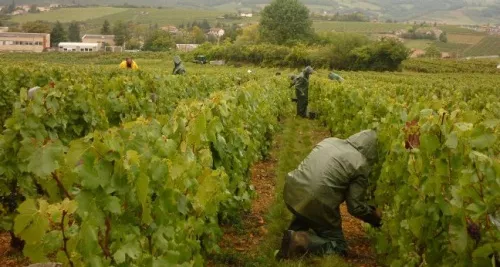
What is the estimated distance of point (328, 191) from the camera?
17.9ft

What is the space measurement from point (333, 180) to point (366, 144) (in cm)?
51

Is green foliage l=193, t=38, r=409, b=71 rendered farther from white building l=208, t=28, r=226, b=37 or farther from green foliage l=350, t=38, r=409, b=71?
white building l=208, t=28, r=226, b=37

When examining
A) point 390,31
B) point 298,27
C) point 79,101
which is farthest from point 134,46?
point 79,101

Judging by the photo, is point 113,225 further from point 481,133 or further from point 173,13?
point 173,13

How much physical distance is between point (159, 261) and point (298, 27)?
82.4 meters

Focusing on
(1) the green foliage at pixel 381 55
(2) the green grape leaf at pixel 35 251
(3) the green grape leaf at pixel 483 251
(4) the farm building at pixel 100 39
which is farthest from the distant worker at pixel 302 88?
(4) the farm building at pixel 100 39

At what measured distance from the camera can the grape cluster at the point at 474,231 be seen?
3.38m

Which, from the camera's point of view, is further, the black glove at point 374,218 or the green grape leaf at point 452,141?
the black glove at point 374,218

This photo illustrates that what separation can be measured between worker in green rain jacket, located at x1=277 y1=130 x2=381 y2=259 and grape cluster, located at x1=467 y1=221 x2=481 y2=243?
78.5 inches

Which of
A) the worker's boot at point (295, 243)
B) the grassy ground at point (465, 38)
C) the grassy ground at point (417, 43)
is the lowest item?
the worker's boot at point (295, 243)

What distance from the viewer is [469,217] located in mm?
3480

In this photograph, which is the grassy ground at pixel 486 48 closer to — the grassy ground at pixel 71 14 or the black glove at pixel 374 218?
the black glove at pixel 374 218

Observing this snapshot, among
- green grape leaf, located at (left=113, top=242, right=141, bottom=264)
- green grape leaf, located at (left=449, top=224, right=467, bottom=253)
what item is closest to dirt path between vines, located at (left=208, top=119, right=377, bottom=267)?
green grape leaf, located at (left=449, top=224, right=467, bottom=253)

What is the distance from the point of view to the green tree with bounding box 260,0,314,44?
8294 cm
